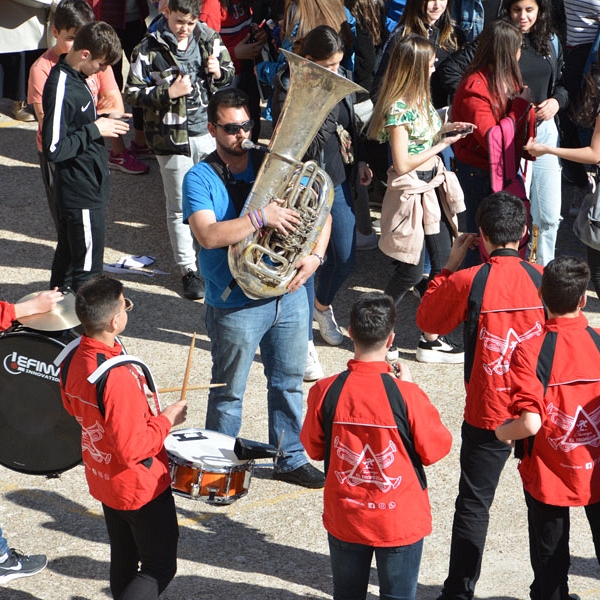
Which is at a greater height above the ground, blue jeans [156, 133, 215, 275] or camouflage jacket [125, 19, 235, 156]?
camouflage jacket [125, 19, 235, 156]

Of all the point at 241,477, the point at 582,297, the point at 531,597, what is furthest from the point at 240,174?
the point at 531,597

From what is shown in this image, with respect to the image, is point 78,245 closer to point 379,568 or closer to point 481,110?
point 481,110

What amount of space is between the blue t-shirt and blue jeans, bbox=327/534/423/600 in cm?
139

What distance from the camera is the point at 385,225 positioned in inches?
241

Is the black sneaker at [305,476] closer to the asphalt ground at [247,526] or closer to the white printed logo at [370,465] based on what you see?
the asphalt ground at [247,526]

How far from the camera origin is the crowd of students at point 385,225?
3.55 metres

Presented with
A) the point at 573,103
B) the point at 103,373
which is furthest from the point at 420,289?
the point at 103,373

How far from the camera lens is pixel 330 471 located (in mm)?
3580

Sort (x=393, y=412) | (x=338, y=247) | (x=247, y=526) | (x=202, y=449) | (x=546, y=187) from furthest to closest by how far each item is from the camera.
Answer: (x=546, y=187), (x=338, y=247), (x=247, y=526), (x=202, y=449), (x=393, y=412)

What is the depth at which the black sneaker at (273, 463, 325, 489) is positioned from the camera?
198 inches

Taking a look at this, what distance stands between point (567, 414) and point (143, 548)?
1588 mm

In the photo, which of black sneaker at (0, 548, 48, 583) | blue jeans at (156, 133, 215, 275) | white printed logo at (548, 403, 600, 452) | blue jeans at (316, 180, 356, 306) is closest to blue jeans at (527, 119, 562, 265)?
blue jeans at (316, 180, 356, 306)

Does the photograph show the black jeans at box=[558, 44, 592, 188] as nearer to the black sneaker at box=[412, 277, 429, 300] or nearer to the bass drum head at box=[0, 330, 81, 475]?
the black sneaker at box=[412, 277, 429, 300]

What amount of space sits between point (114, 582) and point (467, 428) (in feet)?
4.88
